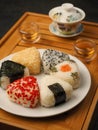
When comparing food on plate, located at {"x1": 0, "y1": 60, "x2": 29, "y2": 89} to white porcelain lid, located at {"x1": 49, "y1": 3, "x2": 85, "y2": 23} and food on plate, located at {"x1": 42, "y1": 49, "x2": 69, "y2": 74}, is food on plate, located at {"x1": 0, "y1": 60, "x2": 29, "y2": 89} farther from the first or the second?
white porcelain lid, located at {"x1": 49, "y1": 3, "x2": 85, "y2": 23}

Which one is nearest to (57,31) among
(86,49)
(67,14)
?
(67,14)

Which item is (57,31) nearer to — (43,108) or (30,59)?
(30,59)

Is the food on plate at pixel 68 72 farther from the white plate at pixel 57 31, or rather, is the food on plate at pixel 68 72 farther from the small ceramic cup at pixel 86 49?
the white plate at pixel 57 31

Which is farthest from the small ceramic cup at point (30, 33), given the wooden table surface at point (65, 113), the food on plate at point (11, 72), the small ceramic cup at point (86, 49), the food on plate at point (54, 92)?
the food on plate at point (54, 92)

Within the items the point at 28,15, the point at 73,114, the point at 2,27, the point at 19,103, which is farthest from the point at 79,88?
the point at 2,27

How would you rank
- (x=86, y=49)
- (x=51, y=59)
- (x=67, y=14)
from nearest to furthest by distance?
(x=51, y=59)
(x=86, y=49)
(x=67, y=14)

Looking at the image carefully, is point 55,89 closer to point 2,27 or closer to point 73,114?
point 73,114

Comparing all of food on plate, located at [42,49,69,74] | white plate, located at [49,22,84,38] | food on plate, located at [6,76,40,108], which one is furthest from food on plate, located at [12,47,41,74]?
white plate, located at [49,22,84,38]
